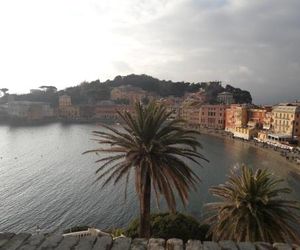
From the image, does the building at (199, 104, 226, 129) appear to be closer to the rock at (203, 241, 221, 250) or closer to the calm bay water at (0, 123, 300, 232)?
the calm bay water at (0, 123, 300, 232)

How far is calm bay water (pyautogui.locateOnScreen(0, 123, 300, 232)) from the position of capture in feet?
128

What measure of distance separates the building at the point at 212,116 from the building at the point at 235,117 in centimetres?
301

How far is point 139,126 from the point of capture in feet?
50.1

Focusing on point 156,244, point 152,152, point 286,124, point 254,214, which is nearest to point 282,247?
point 156,244

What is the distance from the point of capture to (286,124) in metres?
92.4

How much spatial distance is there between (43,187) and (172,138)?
40.5 meters

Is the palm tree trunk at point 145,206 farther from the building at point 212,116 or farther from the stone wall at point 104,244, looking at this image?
the building at point 212,116

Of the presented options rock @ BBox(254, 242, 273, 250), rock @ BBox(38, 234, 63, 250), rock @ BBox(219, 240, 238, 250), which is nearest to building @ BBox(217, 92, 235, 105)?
rock @ BBox(254, 242, 273, 250)

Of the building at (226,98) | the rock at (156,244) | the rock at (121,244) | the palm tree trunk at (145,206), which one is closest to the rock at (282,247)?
the rock at (156,244)

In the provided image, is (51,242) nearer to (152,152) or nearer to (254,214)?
(152,152)

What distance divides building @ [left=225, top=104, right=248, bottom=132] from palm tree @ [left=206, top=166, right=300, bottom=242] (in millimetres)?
98512

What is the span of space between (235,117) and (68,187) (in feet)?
252

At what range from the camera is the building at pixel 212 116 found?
12788 cm

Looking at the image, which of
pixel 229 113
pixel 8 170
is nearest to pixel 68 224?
pixel 8 170
